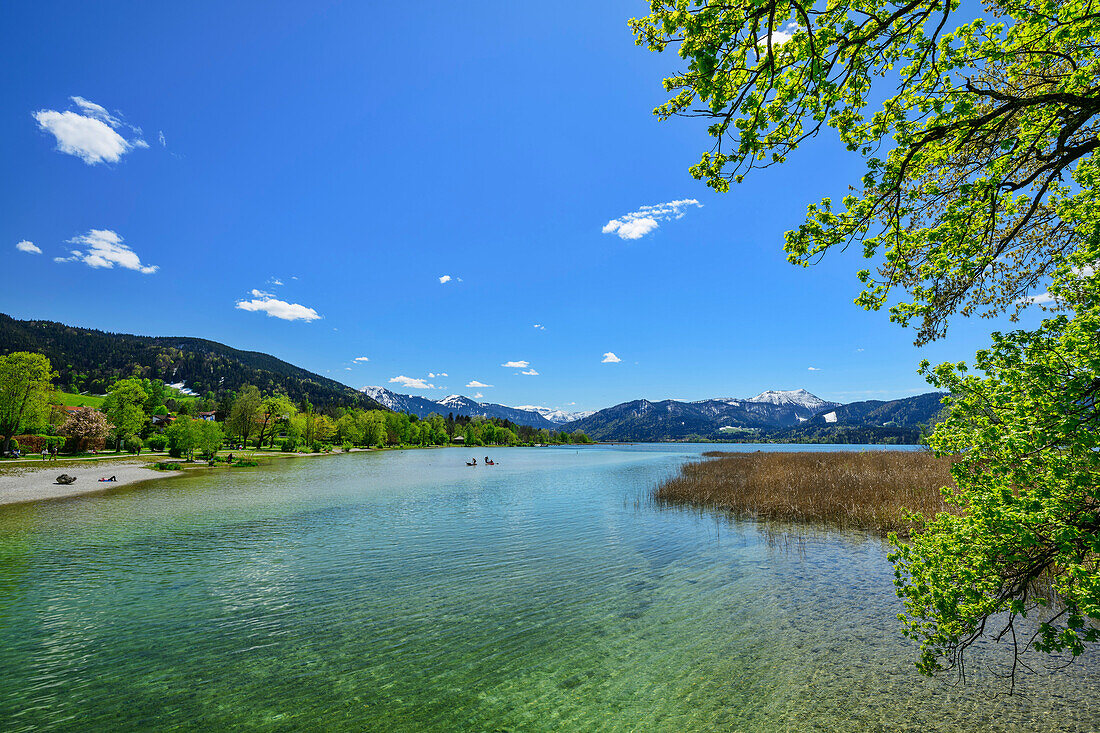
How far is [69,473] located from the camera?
4288 cm

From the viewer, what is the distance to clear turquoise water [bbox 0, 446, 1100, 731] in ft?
24.0

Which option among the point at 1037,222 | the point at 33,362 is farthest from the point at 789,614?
the point at 33,362

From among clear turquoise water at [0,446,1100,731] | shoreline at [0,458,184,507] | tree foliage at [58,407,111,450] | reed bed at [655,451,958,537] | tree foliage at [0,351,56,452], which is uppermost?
tree foliage at [0,351,56,452]

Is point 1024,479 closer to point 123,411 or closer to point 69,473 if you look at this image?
point 69,473

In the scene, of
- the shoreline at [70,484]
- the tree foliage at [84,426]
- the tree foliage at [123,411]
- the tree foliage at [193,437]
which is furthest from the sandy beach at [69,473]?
the tree foliage at [123,411]

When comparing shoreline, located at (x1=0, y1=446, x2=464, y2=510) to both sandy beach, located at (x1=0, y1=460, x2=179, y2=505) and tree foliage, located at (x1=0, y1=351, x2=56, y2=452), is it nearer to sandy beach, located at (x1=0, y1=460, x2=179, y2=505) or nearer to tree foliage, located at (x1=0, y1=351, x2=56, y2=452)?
sandy beach, located at (x1=0, y1=460, x2=179, y2=505)

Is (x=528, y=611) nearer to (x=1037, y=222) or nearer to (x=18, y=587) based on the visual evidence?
(x=1037, y=222)

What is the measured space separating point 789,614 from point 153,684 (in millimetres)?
14060

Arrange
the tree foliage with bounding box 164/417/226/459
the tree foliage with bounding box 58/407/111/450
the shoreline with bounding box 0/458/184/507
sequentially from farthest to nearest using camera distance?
the tree foliage with bounding box 164/417/226/459
the tree foliage with bounding box 58/407/111/450
the shoreline with bounding box 0/458/184/507

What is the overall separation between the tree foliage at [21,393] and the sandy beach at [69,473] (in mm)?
12345

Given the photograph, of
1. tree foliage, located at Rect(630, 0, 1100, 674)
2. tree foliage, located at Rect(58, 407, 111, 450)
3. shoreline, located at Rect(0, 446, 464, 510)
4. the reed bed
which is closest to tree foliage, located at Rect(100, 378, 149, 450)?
tree foliage, located at Rect(58, 407, 111, 450)

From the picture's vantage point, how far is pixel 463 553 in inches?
685

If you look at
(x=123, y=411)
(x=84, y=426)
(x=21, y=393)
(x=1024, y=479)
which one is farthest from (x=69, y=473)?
(x=1024, y=479)

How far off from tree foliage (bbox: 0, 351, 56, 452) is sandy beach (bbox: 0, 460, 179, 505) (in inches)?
486
